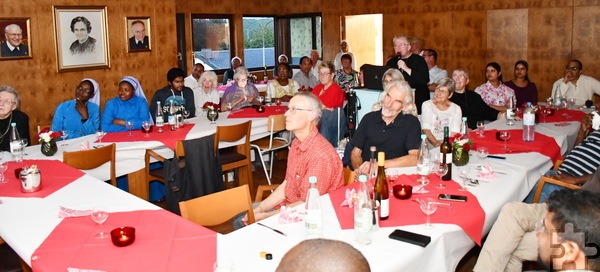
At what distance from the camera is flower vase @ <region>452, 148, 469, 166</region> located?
372 cm

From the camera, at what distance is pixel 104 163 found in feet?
15.2

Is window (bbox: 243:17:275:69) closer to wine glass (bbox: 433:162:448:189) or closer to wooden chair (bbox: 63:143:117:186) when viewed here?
wooden chair (bbox: 63:143:117:186)

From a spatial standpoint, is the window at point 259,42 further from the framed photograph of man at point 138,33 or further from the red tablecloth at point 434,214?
the red tablecloth at point 434,214

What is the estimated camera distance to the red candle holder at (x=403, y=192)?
3053 mm

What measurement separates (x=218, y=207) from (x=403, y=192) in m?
1.05

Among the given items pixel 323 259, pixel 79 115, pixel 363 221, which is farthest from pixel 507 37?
pixel 323 259

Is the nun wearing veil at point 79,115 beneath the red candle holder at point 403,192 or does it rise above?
above

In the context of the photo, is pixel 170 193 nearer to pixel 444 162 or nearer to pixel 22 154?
pixel 22 154

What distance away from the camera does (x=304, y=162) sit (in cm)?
339

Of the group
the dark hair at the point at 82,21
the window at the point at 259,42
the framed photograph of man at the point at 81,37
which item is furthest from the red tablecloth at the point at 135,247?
the window at the point at 259,42

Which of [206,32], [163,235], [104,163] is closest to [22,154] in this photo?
[104,163]

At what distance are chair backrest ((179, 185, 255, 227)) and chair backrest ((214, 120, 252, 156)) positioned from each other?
7.08ft

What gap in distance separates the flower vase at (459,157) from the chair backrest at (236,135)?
240 centimetres

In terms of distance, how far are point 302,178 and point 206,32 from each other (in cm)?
846
